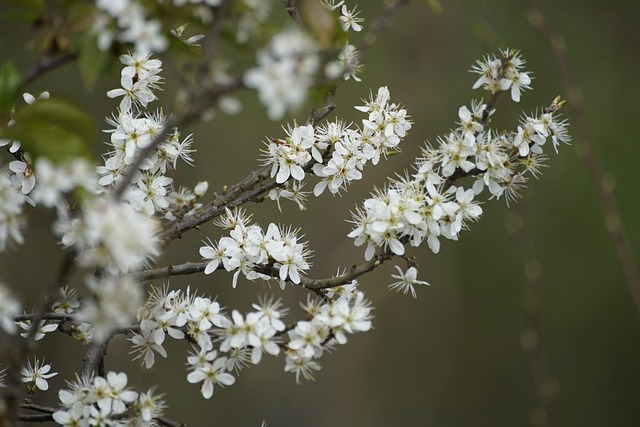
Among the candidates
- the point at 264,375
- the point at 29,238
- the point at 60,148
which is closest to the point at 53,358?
the point at 29,238

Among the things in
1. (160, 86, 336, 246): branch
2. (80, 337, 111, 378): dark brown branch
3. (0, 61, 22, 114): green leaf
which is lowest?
(80, 337, 111, 378): dark brown branch

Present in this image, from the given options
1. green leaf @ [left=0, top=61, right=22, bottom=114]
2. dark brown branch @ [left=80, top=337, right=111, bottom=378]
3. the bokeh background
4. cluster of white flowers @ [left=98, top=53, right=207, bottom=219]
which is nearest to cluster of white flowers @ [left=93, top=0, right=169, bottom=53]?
green leaf @ [left=0, top=61, right=22, bottom=114]

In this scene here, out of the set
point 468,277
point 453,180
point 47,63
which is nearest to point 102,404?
point 47,63

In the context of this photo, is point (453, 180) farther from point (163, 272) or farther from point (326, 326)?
point (163, 272)

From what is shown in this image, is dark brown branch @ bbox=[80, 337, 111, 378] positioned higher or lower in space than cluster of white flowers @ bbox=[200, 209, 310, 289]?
lower

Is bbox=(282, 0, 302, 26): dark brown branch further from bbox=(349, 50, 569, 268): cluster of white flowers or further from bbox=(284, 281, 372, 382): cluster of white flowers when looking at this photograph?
bbox=(284, 281, 372, 382): cluster of white flowers

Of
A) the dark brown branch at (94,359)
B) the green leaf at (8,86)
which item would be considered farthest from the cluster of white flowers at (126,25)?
the dark brown branch at (94,359)
